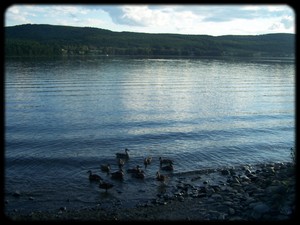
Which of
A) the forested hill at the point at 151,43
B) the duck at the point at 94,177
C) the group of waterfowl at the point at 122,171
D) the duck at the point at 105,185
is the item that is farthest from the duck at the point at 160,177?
the forested hill at the point at 151,43

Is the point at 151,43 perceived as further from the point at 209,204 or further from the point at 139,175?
the point at 209,204

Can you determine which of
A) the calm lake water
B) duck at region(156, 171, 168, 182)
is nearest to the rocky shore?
duck at region(156, 171, 168, 182)

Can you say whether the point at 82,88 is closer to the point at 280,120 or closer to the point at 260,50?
the point at 280,120

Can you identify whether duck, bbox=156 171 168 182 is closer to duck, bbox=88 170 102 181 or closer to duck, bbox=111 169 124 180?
duck, bbox=111 169 124 180

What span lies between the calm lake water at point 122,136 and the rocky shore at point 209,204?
3.07 ft

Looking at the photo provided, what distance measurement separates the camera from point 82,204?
38.3ft

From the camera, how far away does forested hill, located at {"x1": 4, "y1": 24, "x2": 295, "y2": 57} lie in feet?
479

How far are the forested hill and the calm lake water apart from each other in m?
103

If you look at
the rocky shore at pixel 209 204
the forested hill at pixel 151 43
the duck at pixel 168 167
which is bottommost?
A: the rocky shore at pixel 209 204

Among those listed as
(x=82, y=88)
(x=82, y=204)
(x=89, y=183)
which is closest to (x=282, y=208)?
(x=82, y=204)

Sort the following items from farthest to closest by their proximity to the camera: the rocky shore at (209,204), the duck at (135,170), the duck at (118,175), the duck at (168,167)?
the duck at (168,167)
the duck at (135,170)
the duck at (118,175)
the rocky shore at (209,204)

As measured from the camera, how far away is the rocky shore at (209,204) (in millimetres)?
9469

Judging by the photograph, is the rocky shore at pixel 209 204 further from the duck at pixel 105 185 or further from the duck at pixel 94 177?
the duck at pixel 94 177

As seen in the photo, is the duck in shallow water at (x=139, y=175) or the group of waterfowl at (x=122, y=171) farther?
the duck in shallow water at (x=139, y=175)
